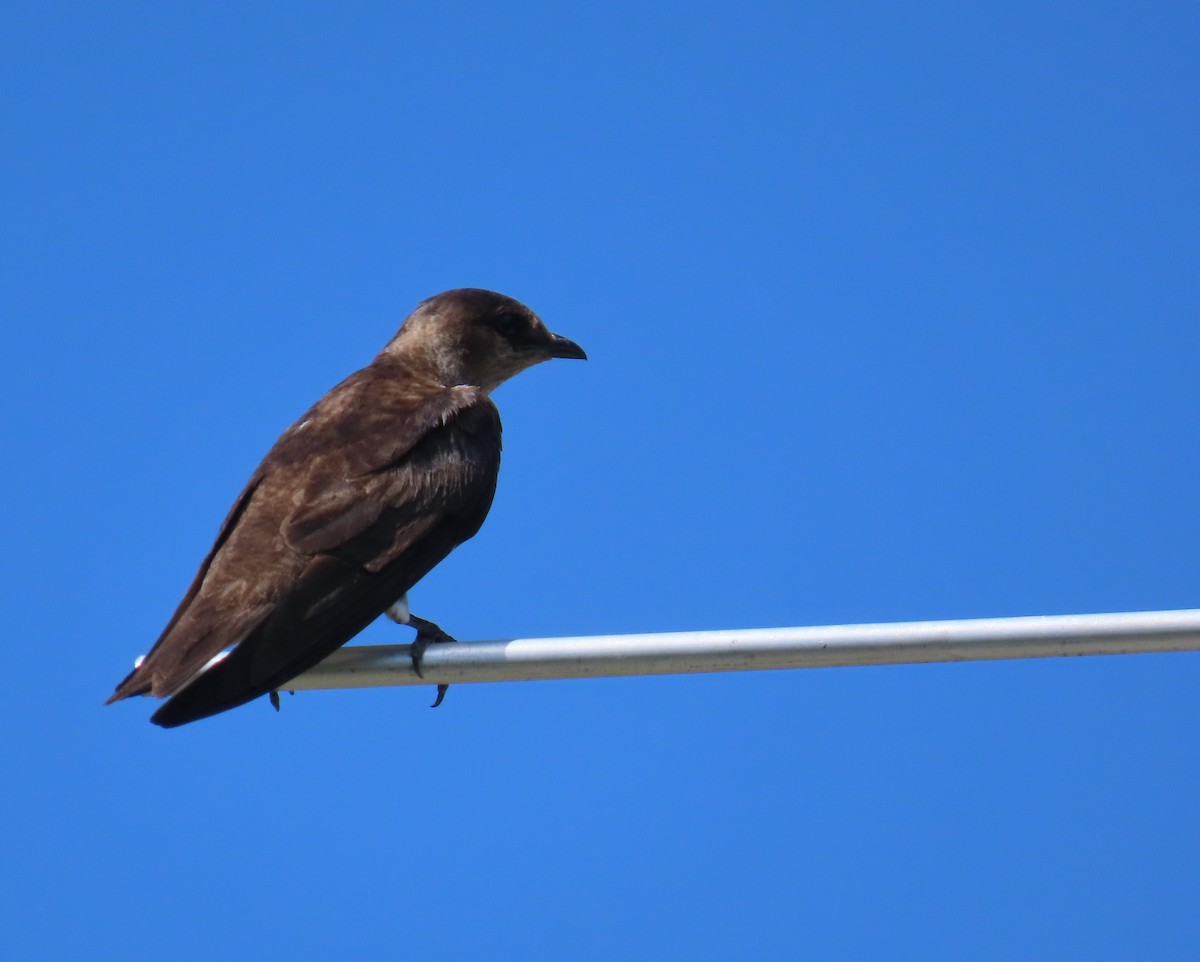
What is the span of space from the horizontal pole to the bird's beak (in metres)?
4.04

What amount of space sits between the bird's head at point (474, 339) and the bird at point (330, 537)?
24 cm

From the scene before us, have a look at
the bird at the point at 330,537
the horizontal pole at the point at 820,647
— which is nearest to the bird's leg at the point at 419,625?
the bird at the point at 330,537

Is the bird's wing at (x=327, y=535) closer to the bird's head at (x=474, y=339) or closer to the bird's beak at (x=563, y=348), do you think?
the bird's head at (x=474, y=339)

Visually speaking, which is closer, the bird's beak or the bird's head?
the bird's head

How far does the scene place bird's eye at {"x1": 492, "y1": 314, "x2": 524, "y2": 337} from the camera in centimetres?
767

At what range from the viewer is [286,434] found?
6.43 metres

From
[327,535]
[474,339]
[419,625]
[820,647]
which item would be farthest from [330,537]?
[820,647]

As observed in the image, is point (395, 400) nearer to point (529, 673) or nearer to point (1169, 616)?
point (529, 673)

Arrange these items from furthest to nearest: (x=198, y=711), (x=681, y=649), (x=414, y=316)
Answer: (x=414, y=316) → (x=198, y=711) → (x=681, y=649)

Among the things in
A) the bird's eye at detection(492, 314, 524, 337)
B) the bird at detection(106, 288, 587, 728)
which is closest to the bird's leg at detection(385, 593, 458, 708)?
the bird at detection(106, 288, 587, 728)

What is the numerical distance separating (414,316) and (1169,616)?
15.7 feet

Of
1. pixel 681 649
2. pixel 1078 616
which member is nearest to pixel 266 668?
pixel 681 649

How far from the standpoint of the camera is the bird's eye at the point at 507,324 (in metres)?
7.67

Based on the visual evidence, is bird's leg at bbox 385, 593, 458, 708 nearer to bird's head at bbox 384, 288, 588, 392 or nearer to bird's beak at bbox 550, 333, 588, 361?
bird's head at bbox 384, 288, 588, 392
